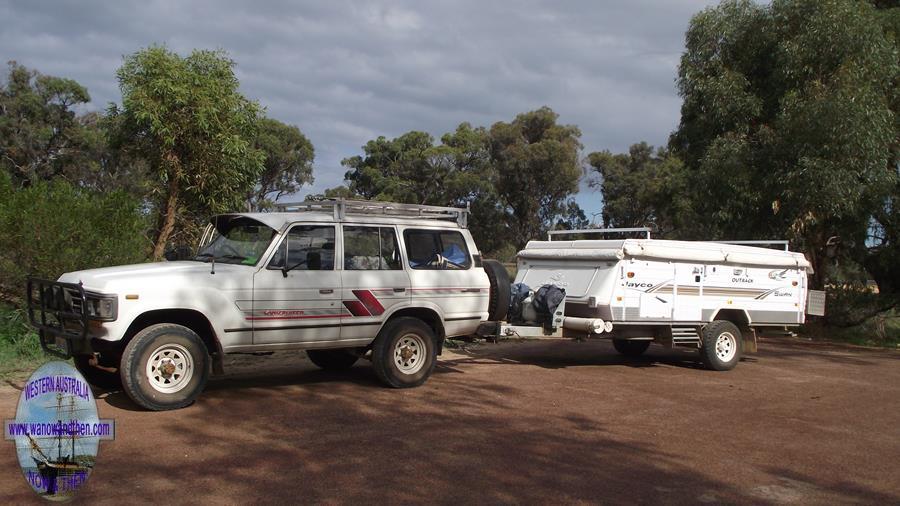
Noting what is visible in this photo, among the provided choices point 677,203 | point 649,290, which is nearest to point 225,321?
point 649,290

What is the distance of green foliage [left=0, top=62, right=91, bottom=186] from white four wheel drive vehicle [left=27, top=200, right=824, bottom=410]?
2650 cm

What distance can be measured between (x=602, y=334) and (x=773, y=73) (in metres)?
9.81

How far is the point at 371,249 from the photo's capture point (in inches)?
337

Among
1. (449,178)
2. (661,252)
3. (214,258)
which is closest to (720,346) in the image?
(661,252)

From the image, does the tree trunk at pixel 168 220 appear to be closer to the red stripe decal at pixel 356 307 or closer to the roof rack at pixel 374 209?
the roof rack at pixel 374 209

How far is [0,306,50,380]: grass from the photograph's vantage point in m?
8.90

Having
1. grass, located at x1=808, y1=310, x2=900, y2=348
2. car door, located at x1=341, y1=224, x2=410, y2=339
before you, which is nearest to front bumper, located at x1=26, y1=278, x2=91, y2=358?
car door, located at x1=341, y1=224, x2=410, y2=339

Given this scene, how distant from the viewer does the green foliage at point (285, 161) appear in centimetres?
3775

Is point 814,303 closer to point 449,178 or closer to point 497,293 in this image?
point 497,293

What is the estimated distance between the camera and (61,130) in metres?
32.8

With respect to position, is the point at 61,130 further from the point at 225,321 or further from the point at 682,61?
the point at 225,321

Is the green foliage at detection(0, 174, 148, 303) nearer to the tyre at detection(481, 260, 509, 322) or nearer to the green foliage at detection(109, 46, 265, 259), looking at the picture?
the green foliage at detection(109, 46, 265, 259)

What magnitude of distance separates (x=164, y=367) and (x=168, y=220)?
672 centimetres

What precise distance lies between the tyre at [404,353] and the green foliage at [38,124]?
89.0ft
